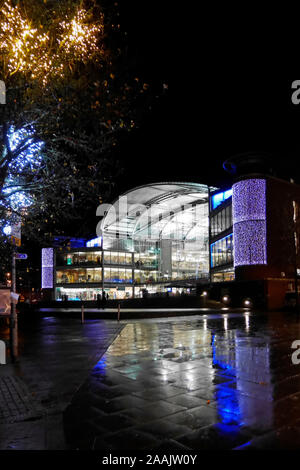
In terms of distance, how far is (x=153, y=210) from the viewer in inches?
3403

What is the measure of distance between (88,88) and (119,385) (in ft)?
23.6

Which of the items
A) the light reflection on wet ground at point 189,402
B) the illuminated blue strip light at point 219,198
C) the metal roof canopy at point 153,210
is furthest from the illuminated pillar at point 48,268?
the light reflection on wet ground at point 189,402

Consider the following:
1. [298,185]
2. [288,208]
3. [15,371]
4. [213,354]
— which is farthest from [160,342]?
[298,185]

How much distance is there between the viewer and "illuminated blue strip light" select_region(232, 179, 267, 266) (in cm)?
4128

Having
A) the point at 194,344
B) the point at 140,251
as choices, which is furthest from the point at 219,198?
the point at 194,344

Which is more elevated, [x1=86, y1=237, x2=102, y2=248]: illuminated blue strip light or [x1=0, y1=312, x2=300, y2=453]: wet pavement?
[x1=86, y1=237, x2=102, y2=248]: illuminated blue strip light

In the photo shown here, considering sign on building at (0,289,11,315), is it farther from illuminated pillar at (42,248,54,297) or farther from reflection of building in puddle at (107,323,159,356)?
illuminated pillar at (42,248,54,297)

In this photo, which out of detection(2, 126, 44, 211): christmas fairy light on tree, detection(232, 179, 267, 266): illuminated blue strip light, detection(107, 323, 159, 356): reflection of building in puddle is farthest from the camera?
detection(232, 179, 267, 266): illuminated blue strip light

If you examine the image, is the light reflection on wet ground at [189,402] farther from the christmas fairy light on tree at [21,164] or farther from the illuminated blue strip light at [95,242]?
the illuminated blue strip light at [95,242]

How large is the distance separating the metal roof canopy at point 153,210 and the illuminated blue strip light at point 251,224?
27728 mm

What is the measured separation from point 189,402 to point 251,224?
37.0m

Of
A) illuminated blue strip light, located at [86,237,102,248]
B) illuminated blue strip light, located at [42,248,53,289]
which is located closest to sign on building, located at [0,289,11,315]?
→ illuminated blue strip light, located at [86,237,102,248]

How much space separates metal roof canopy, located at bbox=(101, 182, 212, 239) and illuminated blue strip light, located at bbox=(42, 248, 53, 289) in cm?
1392
